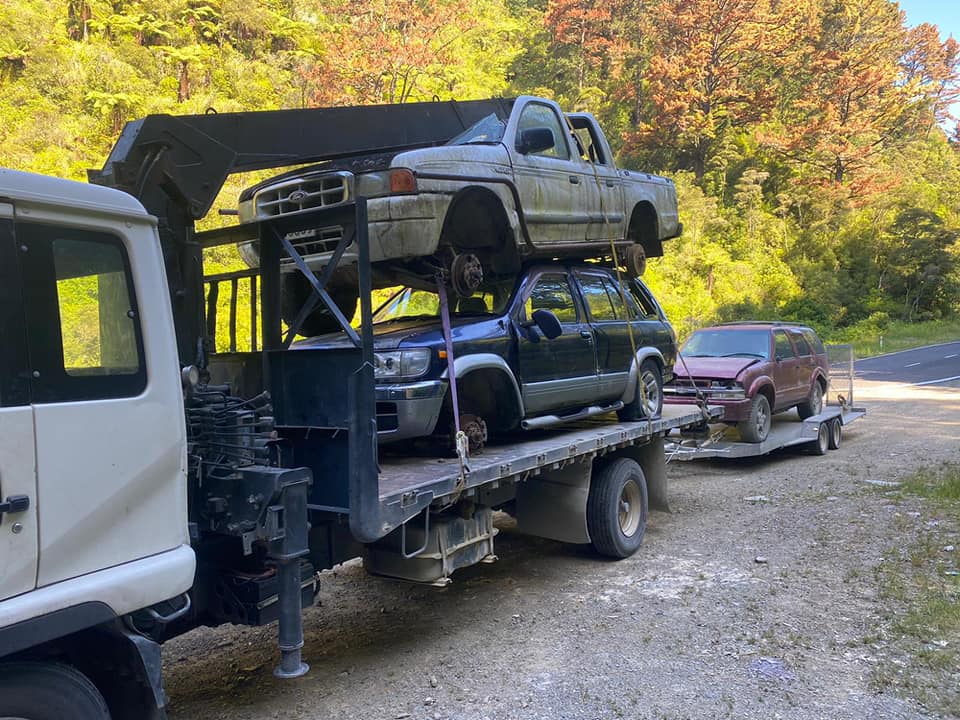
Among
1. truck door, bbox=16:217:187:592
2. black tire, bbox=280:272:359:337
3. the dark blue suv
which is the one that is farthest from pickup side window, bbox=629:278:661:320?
truck door, bbox=16:217:187:592

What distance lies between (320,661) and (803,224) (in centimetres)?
4029

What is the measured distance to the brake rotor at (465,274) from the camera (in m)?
5.70

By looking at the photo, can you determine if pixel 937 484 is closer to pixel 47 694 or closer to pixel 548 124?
pixel 548 124

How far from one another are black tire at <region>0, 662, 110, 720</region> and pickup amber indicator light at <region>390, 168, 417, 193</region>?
353 cm

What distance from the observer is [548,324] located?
6.07m

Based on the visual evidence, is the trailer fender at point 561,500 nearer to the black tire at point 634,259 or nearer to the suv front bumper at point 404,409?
the suv front bumper at point 404,409

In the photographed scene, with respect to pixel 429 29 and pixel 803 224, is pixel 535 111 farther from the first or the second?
pixel 803 224

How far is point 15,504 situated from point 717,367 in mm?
9964

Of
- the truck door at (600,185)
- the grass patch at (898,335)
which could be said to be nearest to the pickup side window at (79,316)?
the truck door at (600,185)

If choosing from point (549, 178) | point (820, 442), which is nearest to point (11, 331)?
point (549, 178)

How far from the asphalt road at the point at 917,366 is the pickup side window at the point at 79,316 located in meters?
23.7

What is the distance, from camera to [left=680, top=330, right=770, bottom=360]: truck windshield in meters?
11.7

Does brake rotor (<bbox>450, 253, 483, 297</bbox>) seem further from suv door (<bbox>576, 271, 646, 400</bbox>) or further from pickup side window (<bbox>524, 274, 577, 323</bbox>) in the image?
suv door (<bbox>576, 271, 646, 400</bbox>)

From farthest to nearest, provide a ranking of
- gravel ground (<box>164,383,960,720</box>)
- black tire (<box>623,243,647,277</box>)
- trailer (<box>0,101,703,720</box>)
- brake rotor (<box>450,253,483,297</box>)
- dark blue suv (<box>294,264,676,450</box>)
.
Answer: black tire (<box>623,243,647,277</box>), brake rotor (<box>450,253,483,297</box>), dark blue suv (<box>294,264,676,450</box>), gravel ground (<box>164,383,960,720</box>), trailer (<box>0,101,703,720</box>)
